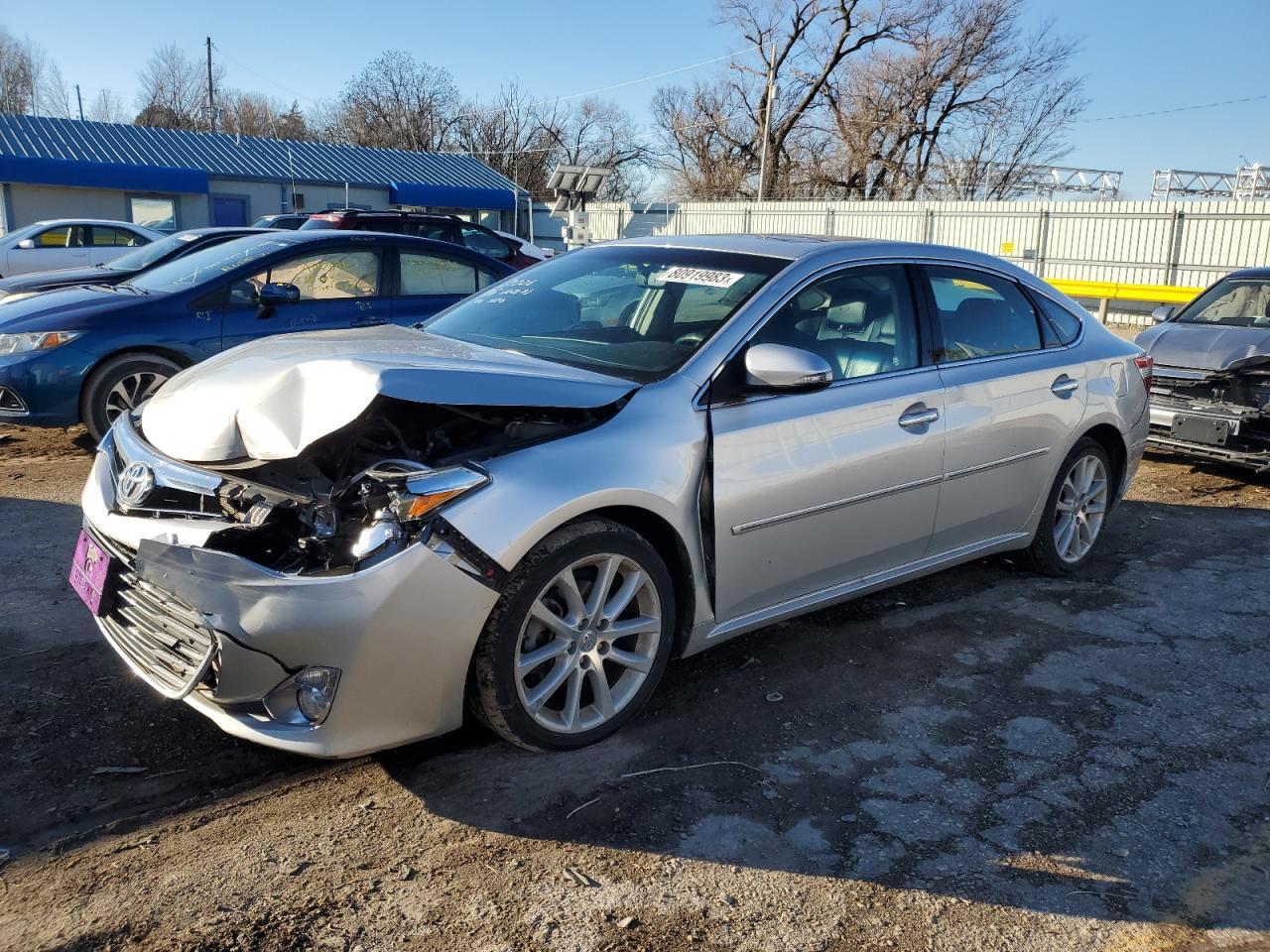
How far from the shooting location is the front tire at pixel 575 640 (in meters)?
3.10

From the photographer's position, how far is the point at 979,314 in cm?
481

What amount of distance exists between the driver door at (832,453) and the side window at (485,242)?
26.8 feet

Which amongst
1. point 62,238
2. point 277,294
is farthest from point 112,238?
point 277,294

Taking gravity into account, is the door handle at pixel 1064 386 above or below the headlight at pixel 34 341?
above

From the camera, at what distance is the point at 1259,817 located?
3.21 m

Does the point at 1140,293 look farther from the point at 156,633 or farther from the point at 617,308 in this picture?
the point at 156,633

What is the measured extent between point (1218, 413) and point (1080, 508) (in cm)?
275

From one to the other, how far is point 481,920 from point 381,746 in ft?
2.09

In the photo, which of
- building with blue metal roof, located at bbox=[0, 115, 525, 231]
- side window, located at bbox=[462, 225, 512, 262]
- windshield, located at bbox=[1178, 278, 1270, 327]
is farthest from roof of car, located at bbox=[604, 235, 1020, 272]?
building with blue metal roof, located at bbox=[0, 115, 525, 231]

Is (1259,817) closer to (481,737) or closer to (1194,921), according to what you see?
(1194,921)

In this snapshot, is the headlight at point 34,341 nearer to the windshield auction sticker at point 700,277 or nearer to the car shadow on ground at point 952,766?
the windshield auction sticker at point 700,277

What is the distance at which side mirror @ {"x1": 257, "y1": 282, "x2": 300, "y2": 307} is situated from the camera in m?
7.14

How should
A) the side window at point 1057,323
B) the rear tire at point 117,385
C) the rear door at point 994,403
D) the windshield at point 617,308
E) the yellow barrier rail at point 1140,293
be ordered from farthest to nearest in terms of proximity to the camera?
1. the yellow barrier rail at point 1140,293
2. the rear tire at point 117,385
3. the side window at point 1057,323
4. the rear door at point 994,403
5. the windshield at point 617,308

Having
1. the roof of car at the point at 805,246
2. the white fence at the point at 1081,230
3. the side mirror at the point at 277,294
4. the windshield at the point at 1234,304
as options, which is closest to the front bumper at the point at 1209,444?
the windshield at the point at 1234,304
